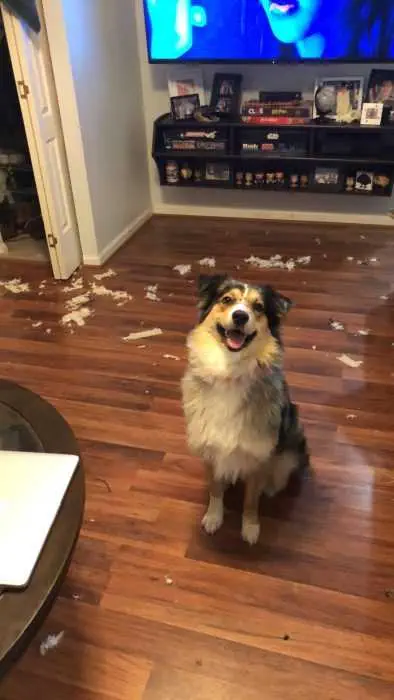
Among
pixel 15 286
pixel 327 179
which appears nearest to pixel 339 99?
pixel 327 179

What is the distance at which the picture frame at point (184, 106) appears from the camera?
407 cm

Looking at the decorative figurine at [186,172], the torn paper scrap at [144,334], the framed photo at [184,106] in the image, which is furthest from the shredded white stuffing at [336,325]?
the framed photo at [184,106]

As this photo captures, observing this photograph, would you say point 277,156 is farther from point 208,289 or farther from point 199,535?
point 199,535

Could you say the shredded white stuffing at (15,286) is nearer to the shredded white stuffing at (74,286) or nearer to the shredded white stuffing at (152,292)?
the shredded white stuffing at (74,286)

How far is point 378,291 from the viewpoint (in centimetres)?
336

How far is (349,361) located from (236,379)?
126cm

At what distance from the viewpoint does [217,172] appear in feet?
13.8

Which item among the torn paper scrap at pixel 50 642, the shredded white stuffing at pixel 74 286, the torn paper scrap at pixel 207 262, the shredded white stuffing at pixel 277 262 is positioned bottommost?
the shredded white stuffing at pixel 277 262

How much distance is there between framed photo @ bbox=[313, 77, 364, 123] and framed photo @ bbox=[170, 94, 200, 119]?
872mm

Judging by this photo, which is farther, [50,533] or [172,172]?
[172,172]

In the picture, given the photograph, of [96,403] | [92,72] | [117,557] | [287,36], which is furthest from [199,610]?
[287,36]

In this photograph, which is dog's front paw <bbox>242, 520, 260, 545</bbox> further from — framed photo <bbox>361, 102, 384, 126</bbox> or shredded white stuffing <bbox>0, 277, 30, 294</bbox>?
framed photo <bbox>361, 102, 384, 126</bbox>

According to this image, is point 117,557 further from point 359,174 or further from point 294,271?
point 359,174

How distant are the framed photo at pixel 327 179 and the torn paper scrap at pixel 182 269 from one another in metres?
1.15
